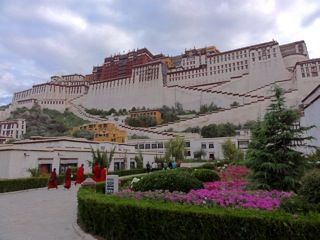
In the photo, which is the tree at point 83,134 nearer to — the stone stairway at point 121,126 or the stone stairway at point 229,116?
the stone stairway at point 121,126

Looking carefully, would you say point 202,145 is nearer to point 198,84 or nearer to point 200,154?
point 200,154

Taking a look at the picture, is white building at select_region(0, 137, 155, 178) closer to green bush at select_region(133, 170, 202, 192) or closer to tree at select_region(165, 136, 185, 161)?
tree at select_region(165, 136, 185, 161)

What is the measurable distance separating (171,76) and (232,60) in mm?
18396

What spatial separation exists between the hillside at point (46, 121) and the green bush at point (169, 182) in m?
63.6

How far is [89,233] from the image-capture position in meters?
6.02

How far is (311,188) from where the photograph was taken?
5203 millimetres

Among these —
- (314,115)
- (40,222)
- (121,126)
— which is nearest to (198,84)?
(121,126)

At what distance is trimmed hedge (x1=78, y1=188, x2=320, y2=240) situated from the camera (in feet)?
12.7

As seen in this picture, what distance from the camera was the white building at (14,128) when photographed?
7556 cm

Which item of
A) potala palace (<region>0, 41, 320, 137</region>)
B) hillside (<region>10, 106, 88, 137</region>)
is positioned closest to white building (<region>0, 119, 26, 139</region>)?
hillside (<region>10, 106, 88, 137</region>)

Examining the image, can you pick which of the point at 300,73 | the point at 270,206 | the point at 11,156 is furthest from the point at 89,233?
the point at 300,73

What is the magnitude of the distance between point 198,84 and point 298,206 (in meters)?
79.4

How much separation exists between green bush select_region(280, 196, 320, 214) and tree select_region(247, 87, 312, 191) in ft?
13.2

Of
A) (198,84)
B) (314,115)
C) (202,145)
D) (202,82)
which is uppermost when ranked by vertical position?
(202,82)
